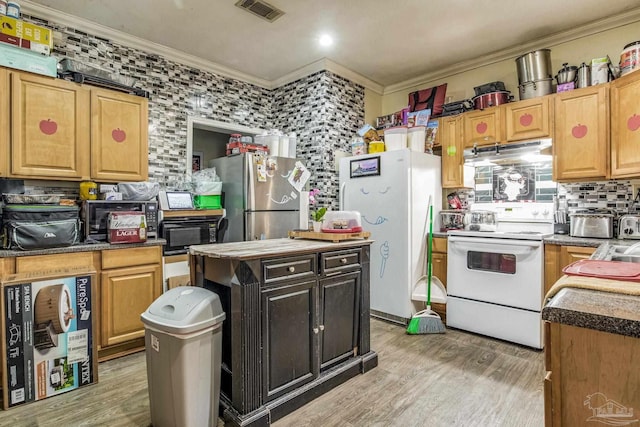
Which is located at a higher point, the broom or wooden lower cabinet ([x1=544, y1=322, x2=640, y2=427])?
wooden lower cabinet ([x1=544, y1=322, x2=640, y2=427])

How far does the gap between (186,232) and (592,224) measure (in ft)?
11.5

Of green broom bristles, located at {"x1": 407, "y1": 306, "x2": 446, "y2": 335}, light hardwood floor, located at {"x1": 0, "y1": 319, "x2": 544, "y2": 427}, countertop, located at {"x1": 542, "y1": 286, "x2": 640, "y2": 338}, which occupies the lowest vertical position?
light hardwood floor, located at {"x1": 0, "y1": 319, "x2": 544, "y2": 427}

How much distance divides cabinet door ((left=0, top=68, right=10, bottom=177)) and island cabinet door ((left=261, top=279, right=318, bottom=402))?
7.06 ft

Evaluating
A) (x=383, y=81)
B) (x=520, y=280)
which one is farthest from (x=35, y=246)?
(x=383, y=81)

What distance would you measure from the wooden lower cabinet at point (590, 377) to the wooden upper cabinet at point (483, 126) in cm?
294

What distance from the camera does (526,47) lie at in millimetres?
3395

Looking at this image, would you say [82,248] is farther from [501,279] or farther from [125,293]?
[501,279]

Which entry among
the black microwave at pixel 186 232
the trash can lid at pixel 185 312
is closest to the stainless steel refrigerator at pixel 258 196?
the black microwave at pixel 186 232

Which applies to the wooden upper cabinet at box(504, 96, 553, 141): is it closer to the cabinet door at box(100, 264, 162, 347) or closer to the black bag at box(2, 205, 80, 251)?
the cabinet door at box(100, 264, 162, 347)

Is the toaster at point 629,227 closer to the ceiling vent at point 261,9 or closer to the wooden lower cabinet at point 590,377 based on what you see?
the wooden lower cabinet at point 590,377

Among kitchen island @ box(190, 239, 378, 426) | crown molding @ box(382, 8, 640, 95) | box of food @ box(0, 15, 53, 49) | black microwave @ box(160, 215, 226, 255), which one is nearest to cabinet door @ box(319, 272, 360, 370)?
kitchen island @ box(190, 239, 378, 426)

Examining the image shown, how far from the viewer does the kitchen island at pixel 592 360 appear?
0.74 metres

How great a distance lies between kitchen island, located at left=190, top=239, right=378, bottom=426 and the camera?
1729 mm

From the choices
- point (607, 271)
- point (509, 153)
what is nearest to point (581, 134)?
point (509, 153)
